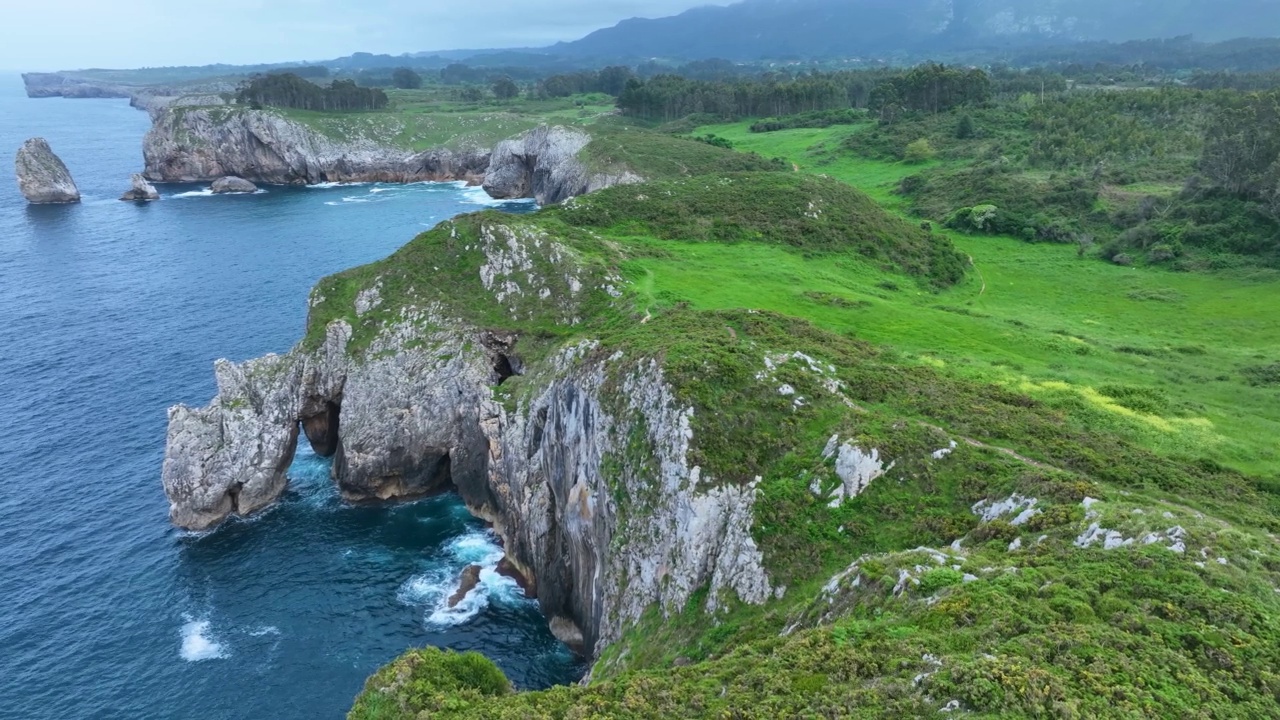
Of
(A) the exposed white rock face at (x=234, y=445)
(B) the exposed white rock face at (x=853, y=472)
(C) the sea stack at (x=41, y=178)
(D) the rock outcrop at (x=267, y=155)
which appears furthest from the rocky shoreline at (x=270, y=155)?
(B) the exposed white rock face at (x=853, y=472)

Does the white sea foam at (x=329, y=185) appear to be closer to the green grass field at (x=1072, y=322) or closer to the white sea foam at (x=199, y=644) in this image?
the green grass field at (x=1072, y=322)

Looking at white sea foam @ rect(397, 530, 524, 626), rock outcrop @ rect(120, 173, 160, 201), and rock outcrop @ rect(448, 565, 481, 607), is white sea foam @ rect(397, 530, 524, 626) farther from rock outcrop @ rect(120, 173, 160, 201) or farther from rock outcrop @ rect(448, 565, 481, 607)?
rock outcrop @ rect(120, 173, 160, 201)

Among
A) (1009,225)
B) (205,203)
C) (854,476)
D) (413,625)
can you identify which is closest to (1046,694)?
(854,476)

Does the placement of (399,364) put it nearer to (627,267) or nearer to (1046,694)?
(627,267)

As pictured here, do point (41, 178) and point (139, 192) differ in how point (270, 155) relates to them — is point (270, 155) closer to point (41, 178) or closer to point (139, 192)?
point (139, 192)

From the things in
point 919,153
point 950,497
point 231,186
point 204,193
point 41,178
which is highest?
point 41,178

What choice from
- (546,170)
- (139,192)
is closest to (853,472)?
(546,170)

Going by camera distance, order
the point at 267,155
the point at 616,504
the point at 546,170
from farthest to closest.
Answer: the point at 267,155
the point at 546,170
the point at 616,504
